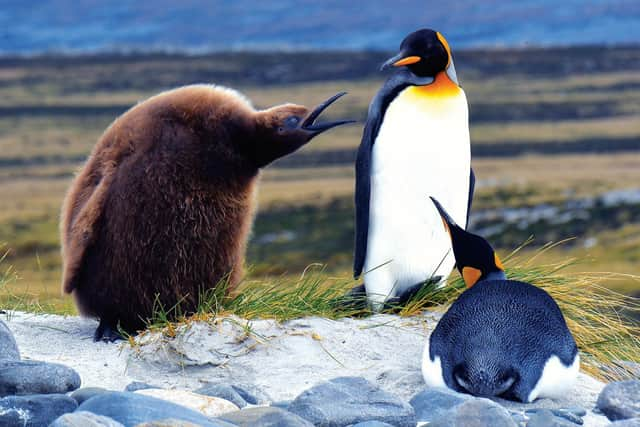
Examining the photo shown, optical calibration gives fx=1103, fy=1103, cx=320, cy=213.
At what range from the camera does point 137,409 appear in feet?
13.8

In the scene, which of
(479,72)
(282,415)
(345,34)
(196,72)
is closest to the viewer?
(282,415)

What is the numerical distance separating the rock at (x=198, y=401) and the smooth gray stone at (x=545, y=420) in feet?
4.00

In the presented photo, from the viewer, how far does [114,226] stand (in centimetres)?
555

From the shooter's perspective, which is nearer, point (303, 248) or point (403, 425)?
point (403, 425)

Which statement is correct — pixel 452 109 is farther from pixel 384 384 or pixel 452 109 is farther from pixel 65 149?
pixel 65 149

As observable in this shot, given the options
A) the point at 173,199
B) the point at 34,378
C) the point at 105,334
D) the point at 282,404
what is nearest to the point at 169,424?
the point at 282,404

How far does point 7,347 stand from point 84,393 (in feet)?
2.20

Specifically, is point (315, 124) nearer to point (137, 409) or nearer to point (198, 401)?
point (198, 401)

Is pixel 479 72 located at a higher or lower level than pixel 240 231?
lower

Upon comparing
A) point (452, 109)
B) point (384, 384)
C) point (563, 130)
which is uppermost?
point (452, 109)

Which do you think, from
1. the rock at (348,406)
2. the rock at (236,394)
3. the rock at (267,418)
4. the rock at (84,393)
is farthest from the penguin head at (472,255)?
the rock at (84,393)

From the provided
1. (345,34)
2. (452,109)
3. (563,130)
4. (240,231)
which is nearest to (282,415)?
(240,231)

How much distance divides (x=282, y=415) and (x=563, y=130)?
9073 centimetres

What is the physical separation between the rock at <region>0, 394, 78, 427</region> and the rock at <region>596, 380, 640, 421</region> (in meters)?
2.33
